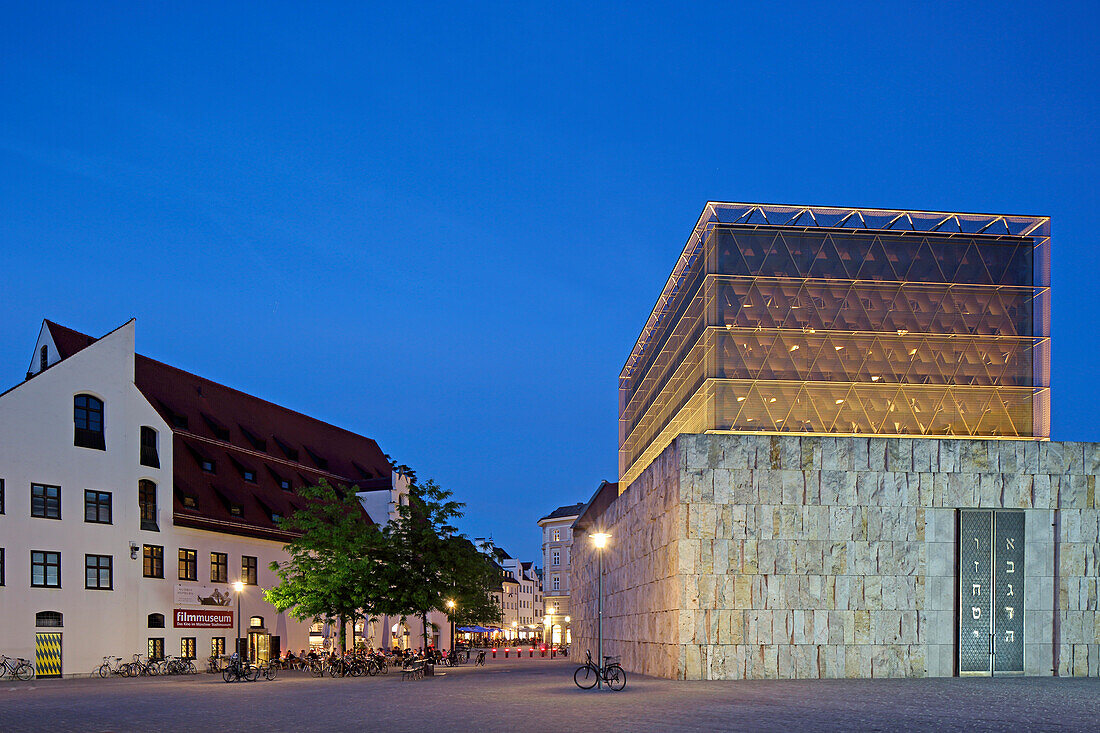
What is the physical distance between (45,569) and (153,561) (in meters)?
5.65

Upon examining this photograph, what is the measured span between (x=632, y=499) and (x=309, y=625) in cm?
2206

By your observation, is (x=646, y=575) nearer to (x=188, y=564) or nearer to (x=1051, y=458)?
(x=1051, y=458)

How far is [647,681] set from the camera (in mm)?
33406

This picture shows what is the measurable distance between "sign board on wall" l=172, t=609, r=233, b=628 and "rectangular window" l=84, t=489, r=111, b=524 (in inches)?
220

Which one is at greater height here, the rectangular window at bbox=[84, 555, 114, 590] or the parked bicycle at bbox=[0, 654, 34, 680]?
the rectangular window at bbox=[84, 555, 114, 590]

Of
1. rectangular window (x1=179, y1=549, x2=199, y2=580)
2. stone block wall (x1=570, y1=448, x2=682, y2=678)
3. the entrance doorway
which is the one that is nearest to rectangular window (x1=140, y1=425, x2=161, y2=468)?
Answer: rectangular window (x1=179, y1=549, x2=199, y2=580)

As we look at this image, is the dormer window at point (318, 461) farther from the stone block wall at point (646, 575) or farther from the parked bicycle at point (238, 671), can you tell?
the parked bicycle at point (238, 671)

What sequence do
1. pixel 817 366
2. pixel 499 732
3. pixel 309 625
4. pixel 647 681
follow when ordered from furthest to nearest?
pixel 309 625
pixel 817 366
pixel 647 681
pixel 499 732

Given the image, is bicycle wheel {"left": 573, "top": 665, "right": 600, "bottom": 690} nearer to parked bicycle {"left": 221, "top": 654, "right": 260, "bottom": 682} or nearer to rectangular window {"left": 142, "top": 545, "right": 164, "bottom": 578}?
parked bicycle {"left": 221, "top": 654, "right": 260, "bottom": 682}

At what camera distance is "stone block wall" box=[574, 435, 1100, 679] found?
33.6 m

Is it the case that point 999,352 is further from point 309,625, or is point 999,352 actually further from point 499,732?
point 309,625

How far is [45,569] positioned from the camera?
137 feet

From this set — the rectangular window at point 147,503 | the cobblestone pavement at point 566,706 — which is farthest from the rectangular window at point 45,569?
the cobblestone pavement at point 566,706

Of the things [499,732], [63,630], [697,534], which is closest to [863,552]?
[697,534]
